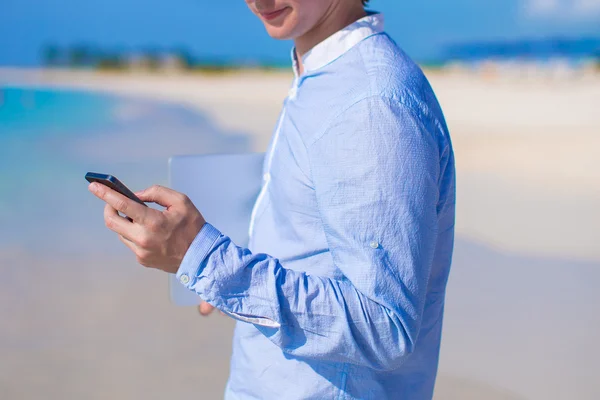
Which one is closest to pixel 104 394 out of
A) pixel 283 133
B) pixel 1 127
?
pixel 283 133

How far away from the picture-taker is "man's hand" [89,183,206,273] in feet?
2.09

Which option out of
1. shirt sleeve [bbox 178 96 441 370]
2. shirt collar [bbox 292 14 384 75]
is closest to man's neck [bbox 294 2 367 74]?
shirt collar [bbox 292 14 384 75]

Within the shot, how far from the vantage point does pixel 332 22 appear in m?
0.83

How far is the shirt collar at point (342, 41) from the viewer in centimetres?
77

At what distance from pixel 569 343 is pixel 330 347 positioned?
82.3 inches

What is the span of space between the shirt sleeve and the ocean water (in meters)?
2.93

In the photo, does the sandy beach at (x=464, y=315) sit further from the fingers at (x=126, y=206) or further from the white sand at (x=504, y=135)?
the fingers at (x=126, y=206)

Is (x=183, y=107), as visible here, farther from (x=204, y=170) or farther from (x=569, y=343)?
(x=204, y=170)

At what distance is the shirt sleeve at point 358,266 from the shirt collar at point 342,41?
0.14 m

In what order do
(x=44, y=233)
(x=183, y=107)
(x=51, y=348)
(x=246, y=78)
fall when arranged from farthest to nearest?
(x=246, y=78)
(x=183, y=107)
(x=44, y=233)
(x=51, y=348)

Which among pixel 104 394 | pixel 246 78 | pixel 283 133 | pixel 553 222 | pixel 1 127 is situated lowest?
pixel 104 394

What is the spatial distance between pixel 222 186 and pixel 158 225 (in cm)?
36

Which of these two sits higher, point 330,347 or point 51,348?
point 330,347

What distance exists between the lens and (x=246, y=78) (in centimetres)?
1268
